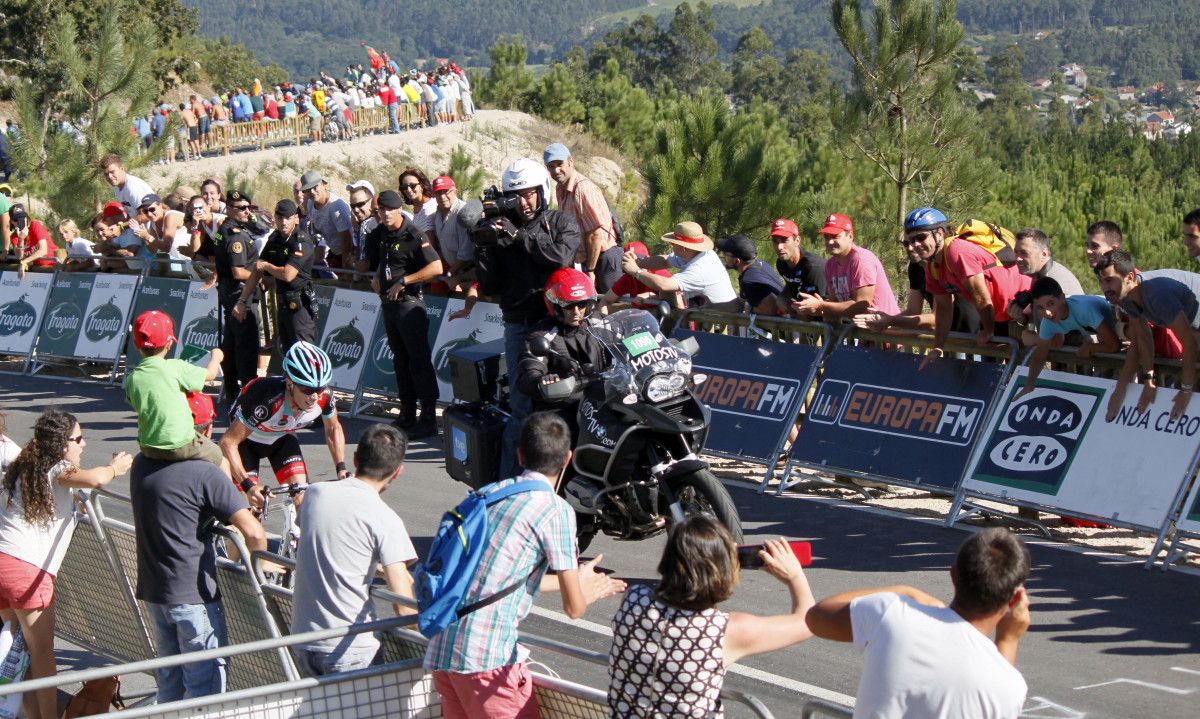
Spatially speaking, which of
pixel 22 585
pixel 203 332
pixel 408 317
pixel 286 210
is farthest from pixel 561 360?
pixel 203 332

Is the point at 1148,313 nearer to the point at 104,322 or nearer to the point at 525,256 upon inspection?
the point at 525,256

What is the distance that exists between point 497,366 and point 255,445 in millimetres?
1912

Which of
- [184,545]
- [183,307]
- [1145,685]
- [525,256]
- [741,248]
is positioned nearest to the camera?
[184,545]

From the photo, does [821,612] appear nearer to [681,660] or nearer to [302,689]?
[681,660]

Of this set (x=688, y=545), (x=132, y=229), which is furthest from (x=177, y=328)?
(x=688, y=545)

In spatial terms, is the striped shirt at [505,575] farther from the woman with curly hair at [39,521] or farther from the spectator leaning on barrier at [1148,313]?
the spectator leaning on barrier at [1148,313]

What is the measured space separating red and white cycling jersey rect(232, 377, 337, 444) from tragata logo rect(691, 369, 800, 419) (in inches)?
139

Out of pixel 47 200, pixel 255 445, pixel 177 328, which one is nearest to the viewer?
pixel 255 445

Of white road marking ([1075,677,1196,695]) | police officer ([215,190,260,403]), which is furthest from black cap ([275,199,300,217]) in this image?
white road marking ([1075,677,1196,695])

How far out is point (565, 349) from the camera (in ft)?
27.5

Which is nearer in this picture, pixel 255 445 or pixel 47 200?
pixel 255 445

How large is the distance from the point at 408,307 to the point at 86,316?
5707 mm

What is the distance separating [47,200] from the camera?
21.9 m

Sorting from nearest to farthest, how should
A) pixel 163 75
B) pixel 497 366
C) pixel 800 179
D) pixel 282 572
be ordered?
pixel 282 572, pixel 497 366, pixel 800 179, pixel 163 75
